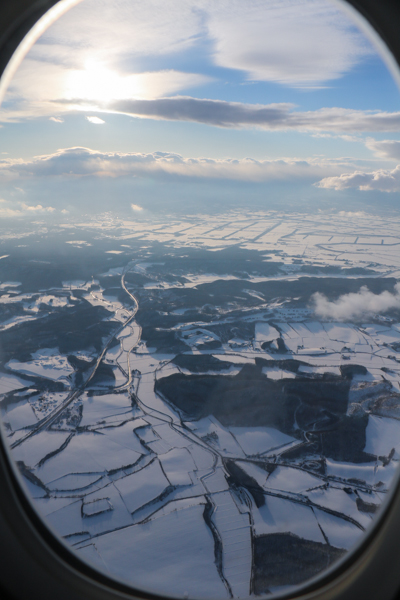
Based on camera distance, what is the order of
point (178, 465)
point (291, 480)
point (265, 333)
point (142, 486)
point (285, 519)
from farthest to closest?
point (265, 333), point (178, 465), point (291, 480), point (142, 486), point (285, 519)

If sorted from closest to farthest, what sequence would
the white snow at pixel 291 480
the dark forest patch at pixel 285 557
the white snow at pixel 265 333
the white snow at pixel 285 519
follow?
the dark forest patch at pixel 285 557 → the white snow at pixel 285 519 → the white snow at pixel 291 480 → the white snow at pixel 265 333

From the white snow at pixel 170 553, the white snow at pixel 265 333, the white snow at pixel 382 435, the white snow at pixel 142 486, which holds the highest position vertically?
the white snow at pixel 170 553

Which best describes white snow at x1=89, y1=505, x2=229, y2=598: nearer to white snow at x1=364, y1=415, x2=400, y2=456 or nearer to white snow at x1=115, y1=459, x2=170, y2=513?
white snow at x1=115, y1=459, x2=170, y2=513

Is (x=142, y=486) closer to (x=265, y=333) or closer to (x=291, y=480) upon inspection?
(x=291, y=480)

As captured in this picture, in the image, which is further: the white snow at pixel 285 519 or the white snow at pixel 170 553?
the white snow at pixel 285 519

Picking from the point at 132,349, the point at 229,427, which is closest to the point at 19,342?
the point at 132,349

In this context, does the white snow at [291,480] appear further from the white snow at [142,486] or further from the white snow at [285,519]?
the white snow at [142,486]

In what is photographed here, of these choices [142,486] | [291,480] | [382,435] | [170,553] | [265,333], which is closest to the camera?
[170,553]

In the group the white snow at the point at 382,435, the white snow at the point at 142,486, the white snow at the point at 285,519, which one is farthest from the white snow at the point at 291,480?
the white snow at the point at 142,486

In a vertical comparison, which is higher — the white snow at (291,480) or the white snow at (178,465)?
the white snow at (178,465)

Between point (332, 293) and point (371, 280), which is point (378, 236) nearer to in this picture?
point (371, 280)

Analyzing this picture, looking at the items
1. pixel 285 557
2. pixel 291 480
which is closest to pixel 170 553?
pixel 285 557
